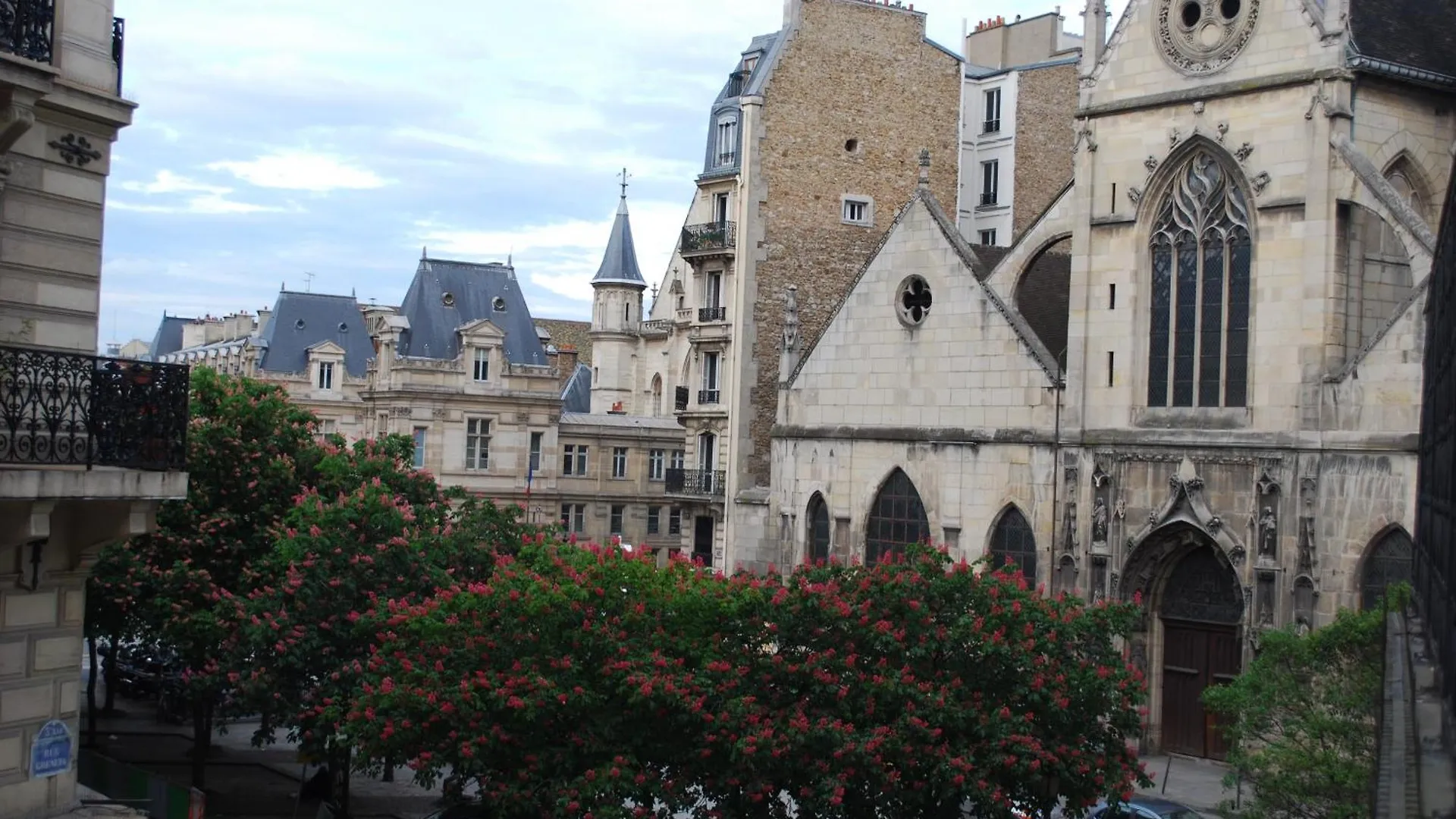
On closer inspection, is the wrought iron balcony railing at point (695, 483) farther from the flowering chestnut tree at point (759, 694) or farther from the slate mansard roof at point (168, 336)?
the slate mansard roof at point (168, 336)

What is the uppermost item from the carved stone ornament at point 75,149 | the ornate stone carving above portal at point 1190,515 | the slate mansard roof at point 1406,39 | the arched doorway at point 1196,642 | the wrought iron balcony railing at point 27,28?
the slate mansard roof at point 1406,39

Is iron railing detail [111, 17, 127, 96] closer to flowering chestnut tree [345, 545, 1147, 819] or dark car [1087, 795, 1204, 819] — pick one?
flowering chestnut tree [345, 545, 1147, 819]

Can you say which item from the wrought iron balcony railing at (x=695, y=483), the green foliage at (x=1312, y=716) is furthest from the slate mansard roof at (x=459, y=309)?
the green foliage at (x=1312, y=716)

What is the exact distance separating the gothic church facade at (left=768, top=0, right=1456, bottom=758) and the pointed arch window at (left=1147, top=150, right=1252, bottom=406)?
0.05 metres

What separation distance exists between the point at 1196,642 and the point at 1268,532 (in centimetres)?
329

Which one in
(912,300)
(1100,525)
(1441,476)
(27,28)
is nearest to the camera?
(27,28)

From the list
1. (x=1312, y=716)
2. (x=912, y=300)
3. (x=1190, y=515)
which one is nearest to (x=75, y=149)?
(x=1312, y=716)

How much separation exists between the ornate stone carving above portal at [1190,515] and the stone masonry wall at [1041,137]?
18259mm

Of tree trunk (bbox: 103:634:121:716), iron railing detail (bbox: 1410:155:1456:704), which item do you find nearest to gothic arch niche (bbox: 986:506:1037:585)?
iron railing detail (bbox: 1410:155:1456:704)

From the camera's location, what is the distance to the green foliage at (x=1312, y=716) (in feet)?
67.5

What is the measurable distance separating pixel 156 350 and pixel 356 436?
3026 cm

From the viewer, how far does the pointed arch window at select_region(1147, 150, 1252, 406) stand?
3400 centimetres

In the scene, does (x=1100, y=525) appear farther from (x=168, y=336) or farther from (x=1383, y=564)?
(x=168, y=336)

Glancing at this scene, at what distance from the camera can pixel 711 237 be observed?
48.3 m
